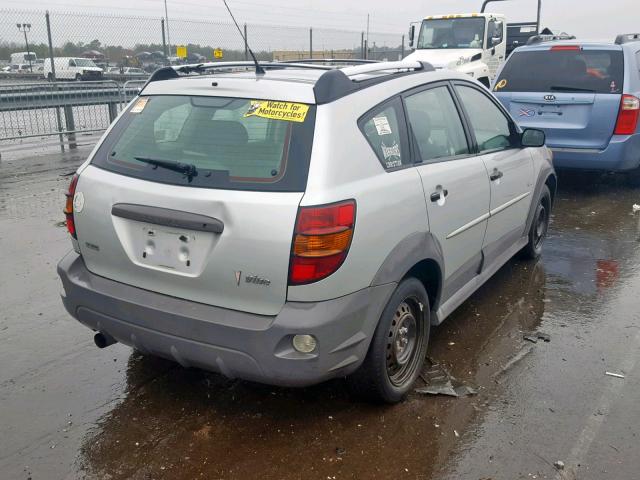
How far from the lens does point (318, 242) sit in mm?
2611

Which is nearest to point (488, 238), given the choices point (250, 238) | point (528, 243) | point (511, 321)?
point (511, 321)

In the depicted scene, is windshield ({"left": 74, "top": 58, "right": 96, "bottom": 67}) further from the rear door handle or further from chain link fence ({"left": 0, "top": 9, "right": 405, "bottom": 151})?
the rear door handle

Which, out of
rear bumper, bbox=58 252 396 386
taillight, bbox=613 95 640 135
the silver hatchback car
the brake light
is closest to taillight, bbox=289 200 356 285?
the silver hatchback car

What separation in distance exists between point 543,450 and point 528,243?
2.77m

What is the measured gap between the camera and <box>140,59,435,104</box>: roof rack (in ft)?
9.41

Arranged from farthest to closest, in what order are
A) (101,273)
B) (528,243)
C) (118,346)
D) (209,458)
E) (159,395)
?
1. (528,243)
2. (118,346)
3. (159,395)
4. (101,273)
5. (209,458)

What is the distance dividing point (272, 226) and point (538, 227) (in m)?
3.67

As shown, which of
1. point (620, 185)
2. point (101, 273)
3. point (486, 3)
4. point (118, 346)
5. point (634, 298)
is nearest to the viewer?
point (101, 273)

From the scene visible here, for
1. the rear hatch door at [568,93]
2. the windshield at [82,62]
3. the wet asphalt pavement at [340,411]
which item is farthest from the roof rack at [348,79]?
the windshield at [82,62]

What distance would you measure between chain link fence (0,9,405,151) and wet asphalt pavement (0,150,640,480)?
7.35 metres

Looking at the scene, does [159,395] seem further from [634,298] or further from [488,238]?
[634,298]

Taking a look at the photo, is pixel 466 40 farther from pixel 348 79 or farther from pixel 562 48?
pixel 348 79

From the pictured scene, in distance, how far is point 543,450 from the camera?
2918 mm

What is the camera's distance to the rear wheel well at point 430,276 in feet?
10.8
